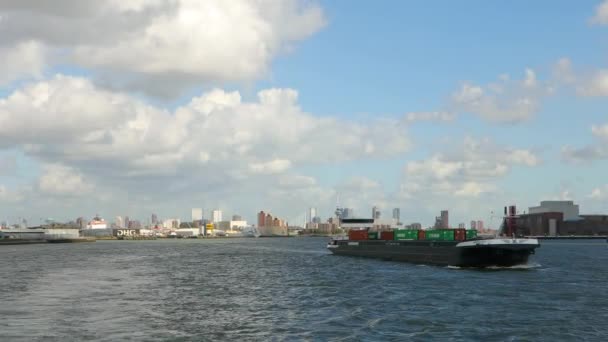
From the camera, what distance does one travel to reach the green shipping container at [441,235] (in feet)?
346

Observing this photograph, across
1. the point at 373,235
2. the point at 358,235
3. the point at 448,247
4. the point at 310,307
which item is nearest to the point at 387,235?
the point at 373,235

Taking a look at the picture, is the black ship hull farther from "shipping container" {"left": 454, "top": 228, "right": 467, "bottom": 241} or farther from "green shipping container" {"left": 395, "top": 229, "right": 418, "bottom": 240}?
"shipping container" {"left": 454, "top": 228, "right": 467, "bottom": 241}

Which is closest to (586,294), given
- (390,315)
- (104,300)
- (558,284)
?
(558,284)

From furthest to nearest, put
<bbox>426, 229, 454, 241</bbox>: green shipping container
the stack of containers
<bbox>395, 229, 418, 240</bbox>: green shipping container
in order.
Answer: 1. the stack of containers
2. <bbox>395, 229, 418, 240</bbox>: green shipping container
3. <bbox>426, 229, 454, 241</bbox>: green shipping container

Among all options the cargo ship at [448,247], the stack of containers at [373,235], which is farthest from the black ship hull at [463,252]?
the stack of containers at [373,235]

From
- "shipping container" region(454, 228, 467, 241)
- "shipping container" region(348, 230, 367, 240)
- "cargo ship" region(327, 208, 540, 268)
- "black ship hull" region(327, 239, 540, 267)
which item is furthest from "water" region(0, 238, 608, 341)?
"shipping container" region(348, 230, 367, 240)

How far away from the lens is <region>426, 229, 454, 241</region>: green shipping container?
105 m

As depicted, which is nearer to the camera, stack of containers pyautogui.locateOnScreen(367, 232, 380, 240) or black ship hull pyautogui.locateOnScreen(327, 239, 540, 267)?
black ship hull pyautogui.locateOnScreen(327, 239, 540, 267)

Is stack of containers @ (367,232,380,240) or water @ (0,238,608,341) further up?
stack of containers @ (367,232,380,240)

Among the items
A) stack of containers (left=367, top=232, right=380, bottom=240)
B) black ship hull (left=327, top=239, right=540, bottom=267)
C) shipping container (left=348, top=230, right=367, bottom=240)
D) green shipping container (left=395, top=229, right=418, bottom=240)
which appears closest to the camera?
black ship hull (left=327, top=239, right=540, bottom=267)

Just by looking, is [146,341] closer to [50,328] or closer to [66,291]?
[50,328]

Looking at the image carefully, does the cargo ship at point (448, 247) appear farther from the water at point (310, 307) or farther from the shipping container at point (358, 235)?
the water at point (310, 307)

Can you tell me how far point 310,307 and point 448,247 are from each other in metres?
52.6

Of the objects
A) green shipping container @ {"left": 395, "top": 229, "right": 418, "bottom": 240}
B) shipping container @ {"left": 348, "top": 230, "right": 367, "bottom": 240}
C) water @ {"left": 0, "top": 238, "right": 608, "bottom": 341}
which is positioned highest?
green shipping container @ {"left": 395, "top": 229, "right": 418, "bottom": 240}
